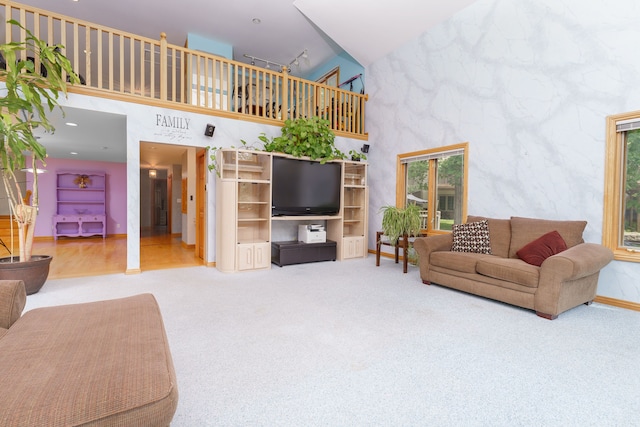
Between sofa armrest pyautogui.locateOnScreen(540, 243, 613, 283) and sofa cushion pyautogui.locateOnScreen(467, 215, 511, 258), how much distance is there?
770mm

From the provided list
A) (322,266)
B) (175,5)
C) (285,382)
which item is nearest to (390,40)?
(175,5)

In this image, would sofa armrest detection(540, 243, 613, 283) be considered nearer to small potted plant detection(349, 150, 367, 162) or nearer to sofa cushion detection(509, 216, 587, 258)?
sofa cushion detection(509, 216, 587, 258)

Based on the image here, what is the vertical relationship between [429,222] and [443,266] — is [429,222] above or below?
above

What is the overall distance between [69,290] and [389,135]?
5.30 m

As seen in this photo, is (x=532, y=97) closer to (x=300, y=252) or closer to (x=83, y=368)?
(x=300, y=252)

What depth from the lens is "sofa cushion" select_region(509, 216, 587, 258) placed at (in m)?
3.25

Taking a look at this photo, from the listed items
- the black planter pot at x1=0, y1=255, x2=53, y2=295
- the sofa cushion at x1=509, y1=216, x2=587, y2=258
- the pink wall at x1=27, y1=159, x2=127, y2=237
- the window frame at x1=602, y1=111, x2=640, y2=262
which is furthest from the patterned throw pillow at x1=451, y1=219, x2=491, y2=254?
the pink wall at x1=27, y1=159, x2=127, y2=237

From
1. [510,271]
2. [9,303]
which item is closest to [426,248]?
[510,271]

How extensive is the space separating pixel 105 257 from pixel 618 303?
730cm

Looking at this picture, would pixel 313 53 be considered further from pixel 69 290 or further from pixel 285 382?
pixel 285 382

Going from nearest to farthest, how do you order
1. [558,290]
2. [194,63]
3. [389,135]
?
[558,290] → [389,135] → [194,63]

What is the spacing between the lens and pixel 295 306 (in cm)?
303

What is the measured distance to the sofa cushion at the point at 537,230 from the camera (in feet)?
10.6

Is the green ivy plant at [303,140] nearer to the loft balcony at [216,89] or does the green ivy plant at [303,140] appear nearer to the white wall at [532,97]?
the loft balcony at [216,89]
